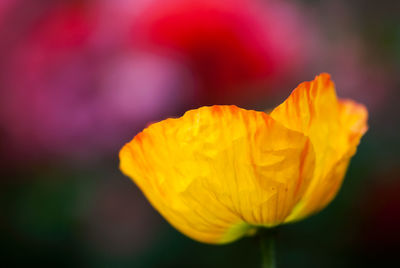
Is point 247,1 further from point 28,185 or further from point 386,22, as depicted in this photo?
point 28,185

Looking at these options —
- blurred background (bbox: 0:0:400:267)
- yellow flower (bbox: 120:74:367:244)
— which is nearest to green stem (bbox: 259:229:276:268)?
yellow flower (bbox: 120:74:367:244)

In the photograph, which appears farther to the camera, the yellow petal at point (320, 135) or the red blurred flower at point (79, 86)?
the red blurred flower at point (79, 86)

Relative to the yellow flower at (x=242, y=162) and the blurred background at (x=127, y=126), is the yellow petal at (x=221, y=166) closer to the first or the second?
the yellow flower at (x=242, y=162)

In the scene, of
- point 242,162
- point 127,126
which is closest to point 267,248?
point 242,162

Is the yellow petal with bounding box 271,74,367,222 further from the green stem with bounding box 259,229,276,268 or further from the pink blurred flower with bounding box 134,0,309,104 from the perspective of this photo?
the pink blurred flower with bounding box 134,0,309,104

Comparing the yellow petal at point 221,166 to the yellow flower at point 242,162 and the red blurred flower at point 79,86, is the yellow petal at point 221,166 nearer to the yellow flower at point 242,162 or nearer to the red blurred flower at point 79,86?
the yellow flower at point 242,162

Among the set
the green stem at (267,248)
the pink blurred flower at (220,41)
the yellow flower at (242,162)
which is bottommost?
the green stem at (267,248)

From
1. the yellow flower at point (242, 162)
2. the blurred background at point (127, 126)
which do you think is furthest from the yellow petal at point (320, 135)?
the blurred background at point (127, 126)

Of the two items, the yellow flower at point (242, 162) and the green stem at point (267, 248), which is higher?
the yellow flower at point (242, 162)

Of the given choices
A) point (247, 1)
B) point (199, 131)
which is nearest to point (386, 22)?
point (247, 1)
